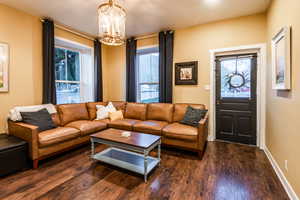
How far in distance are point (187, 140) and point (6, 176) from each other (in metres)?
2.70

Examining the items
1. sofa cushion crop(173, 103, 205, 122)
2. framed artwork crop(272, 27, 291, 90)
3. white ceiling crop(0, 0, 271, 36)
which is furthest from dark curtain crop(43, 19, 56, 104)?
framed artwork crop(272, 27, 291, 90)

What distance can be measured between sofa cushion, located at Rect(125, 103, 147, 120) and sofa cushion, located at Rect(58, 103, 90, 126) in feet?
3.28

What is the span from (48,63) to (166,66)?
264 centimetres

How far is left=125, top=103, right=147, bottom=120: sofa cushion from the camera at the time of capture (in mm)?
3742

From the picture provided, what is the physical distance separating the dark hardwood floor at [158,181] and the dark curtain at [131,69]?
2.10 m

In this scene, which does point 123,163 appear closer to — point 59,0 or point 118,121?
Result: point 118,121

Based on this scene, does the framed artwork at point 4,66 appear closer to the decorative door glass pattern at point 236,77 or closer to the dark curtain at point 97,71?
the dark curtain at point 97,71

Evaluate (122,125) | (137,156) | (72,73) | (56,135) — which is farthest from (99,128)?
(72,73)

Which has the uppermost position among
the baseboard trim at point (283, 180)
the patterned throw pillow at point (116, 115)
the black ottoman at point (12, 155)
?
the patterned throw pillow at point (116, 115)

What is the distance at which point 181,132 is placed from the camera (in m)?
2.66

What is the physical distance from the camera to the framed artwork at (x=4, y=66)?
261 centimetres

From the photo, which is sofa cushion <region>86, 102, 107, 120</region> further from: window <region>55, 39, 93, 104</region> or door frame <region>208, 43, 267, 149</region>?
door frame <region>208, 43, 267, 149</region>

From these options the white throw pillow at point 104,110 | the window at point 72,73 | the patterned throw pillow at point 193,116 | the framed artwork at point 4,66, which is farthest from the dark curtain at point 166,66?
the framed artwork at point 4,66

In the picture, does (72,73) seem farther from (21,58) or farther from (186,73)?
(186,73)
